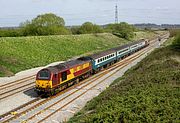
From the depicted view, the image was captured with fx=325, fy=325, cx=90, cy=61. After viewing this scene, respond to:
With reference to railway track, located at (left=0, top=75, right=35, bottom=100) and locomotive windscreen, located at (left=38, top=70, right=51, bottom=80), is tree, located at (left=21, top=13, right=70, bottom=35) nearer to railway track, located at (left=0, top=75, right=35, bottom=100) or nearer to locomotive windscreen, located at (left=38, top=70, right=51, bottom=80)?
railway track, located at (left=0, top=75, right=35, bottom=100)

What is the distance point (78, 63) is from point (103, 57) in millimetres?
10753

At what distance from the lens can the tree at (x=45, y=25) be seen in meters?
86.8

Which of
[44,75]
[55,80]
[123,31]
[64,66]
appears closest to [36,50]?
[64,66]

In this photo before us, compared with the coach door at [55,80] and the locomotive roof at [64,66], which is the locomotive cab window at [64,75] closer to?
the locomotive roof at [64,66]

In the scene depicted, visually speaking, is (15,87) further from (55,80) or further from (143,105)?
(143,105)

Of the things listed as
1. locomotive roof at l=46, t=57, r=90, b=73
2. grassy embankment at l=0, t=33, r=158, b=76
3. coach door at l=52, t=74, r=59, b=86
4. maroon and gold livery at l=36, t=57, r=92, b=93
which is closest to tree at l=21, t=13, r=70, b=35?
grassy embankment at l=0, t=33, r=158, b=76

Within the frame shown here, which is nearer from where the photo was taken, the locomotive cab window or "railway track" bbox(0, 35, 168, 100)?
the locomotive cab window

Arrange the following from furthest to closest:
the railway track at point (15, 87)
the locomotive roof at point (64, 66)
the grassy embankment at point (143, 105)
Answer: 1. the railway track at point (15, 87)
2. the locomotive roof at point (64, 66)
3. the grassy embankment at point (143, 105)

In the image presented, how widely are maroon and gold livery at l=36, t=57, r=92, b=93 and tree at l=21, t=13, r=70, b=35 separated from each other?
53.5m

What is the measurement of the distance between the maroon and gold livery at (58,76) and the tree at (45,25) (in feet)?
176

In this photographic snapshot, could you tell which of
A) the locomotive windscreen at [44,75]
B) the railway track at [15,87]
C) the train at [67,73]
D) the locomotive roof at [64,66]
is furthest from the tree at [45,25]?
the locomotive windscreen at [44,75]

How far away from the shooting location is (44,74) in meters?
27.8

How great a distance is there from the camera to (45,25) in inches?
3632

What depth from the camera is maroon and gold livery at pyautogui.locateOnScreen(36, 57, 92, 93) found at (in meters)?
27.5
